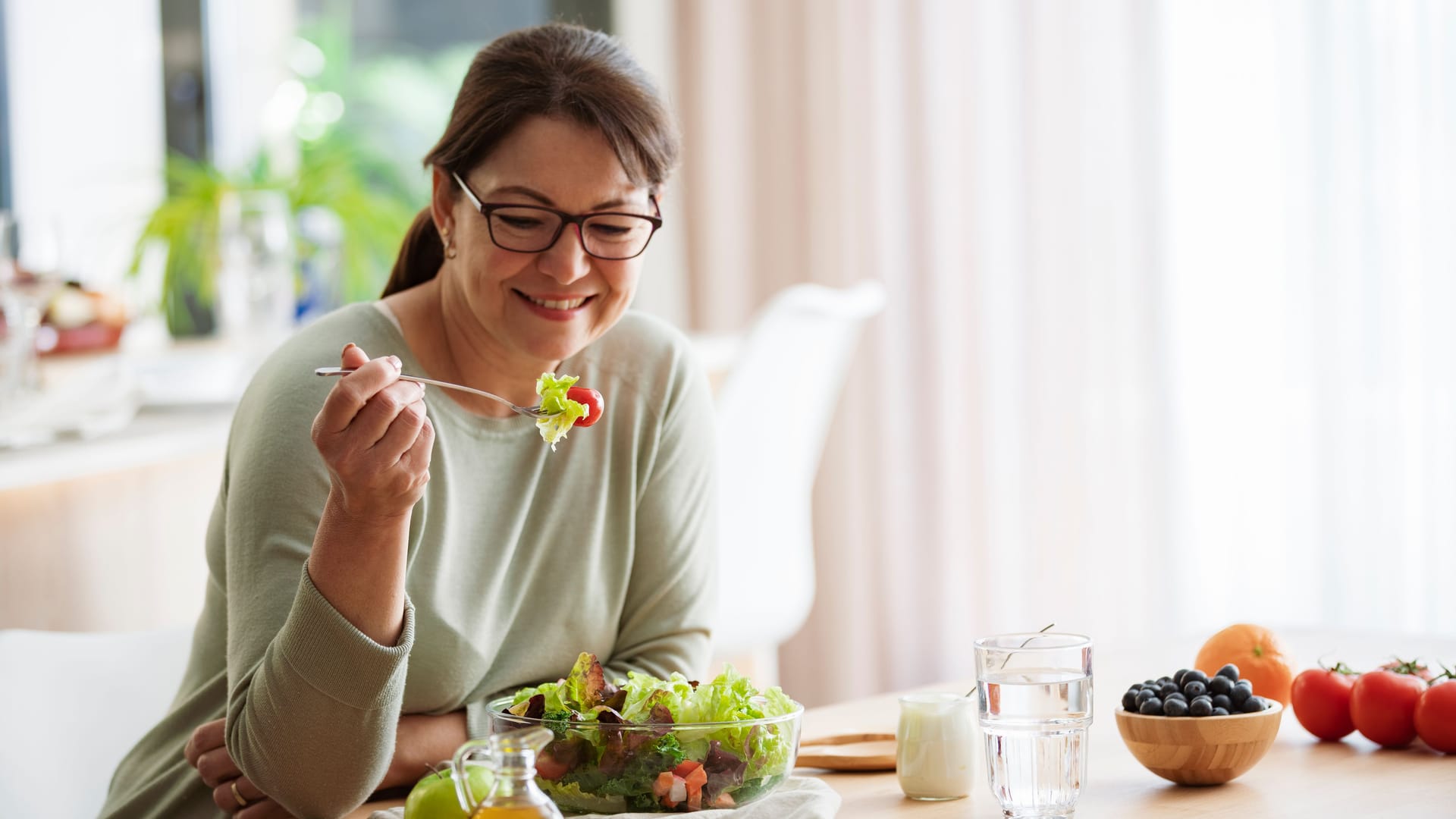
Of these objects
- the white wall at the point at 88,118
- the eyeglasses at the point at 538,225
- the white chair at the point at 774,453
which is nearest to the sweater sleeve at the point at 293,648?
the eyeglasses at the point at 538,225

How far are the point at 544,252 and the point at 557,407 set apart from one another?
232 mm

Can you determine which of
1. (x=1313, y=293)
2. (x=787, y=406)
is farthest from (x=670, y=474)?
(x=1313, y=293)

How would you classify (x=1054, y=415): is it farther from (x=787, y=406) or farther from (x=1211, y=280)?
(x=787, y=406)

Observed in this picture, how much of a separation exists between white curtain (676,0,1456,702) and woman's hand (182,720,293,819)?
2.25 m

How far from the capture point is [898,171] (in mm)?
3730

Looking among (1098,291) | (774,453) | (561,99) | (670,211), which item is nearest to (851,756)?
(561,99)

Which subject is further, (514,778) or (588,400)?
(588,400)

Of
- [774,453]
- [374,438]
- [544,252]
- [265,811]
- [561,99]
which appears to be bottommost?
[265,811]

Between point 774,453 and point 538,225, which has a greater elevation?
point 538,225

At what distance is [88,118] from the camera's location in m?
4.44

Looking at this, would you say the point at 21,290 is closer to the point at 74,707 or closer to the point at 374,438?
the point at 74,707

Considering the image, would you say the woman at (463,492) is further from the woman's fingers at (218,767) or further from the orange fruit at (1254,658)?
the orange fruit at (1254,658)

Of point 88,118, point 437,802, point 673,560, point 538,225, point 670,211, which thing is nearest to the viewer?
point 437,802

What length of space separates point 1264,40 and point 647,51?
72.2 inches
